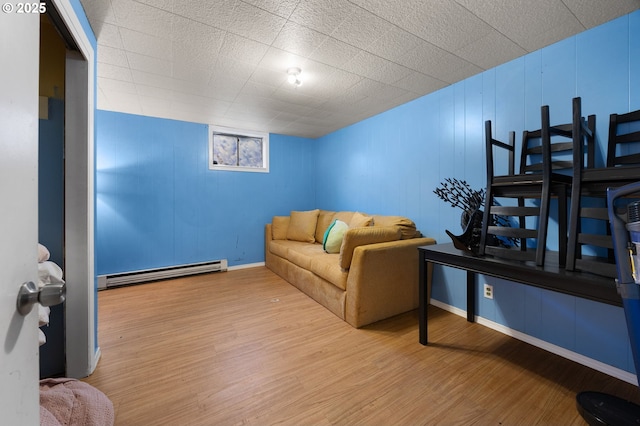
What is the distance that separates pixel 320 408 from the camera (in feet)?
4.25

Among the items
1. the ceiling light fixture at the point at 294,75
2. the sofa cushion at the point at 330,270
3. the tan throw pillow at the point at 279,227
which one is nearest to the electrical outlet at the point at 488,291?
the sofa cushion at the point at 330,270

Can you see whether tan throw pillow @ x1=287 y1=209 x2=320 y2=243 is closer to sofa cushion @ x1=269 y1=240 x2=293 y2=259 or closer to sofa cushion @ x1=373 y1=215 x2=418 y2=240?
sofa cushion @ x1=269 y1=240 x2=293 y2=259

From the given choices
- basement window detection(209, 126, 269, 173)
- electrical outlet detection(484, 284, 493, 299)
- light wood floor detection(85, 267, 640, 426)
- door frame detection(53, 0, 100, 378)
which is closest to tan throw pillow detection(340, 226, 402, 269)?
light wood floor detection(85, 267, 640, 426)

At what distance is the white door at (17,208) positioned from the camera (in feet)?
1.45

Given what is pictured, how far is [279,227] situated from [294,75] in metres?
2.33

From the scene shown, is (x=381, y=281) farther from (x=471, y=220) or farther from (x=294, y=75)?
(x=294, y=75)

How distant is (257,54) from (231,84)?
0.62m

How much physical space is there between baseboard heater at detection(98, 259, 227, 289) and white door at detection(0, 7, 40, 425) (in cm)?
313

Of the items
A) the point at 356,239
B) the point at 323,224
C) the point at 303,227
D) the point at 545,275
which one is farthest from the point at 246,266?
the point at 545,275

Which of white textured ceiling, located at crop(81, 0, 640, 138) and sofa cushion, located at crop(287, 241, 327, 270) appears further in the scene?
sofa cushion, located at crop(287, 241, 327, 270)

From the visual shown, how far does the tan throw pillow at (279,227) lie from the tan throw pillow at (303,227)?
0.08 metres

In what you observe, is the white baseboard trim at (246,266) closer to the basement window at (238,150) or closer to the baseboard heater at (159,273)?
the baseboard heater at (159,273)

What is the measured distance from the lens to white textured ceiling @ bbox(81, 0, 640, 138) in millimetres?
1455

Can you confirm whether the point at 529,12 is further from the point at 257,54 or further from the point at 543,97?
the point at 257,54
